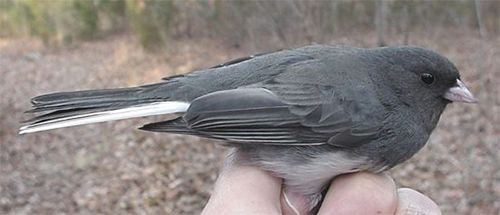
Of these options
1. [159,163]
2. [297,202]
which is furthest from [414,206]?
[159,163]

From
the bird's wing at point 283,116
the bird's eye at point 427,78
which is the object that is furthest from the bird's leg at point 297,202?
the bird's eye at point 427,78

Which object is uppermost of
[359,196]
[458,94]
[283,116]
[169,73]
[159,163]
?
[283,116]

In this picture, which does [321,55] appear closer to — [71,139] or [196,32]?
[71,139]

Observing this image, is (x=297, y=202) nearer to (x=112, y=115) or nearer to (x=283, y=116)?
(x=283, y=116)

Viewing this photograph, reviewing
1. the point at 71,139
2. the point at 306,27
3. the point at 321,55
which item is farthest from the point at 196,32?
the point at 321,55

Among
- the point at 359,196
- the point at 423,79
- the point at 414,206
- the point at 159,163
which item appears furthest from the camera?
the point at 159,163

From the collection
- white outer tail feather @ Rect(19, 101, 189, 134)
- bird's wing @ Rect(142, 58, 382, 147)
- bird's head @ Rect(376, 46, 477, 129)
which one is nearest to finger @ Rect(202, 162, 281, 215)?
bird's wing @ Rect(142, 58, 382, 147)

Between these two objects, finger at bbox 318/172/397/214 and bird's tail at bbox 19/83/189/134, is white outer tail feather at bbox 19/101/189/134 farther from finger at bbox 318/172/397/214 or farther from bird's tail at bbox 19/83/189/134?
finger at bbox 318/172/397/214

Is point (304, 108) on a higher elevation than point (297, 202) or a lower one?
higher
